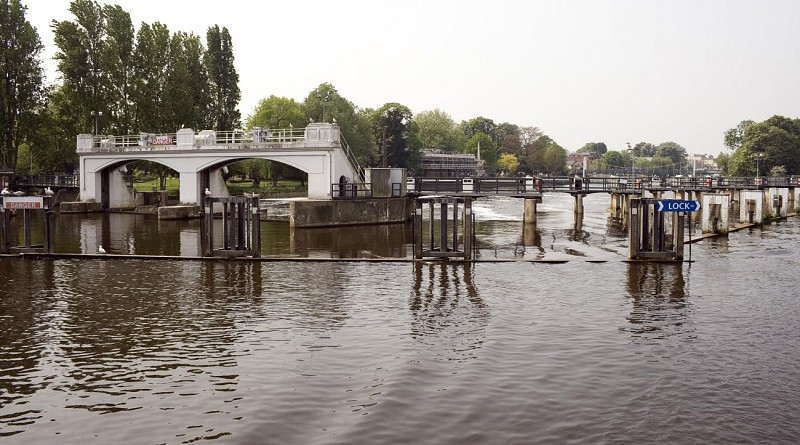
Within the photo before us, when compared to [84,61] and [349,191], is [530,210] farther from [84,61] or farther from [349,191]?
[84,61]

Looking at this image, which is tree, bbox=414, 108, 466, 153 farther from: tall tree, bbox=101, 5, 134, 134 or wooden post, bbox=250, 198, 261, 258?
wooden post, bbox=250, 198, 261, 258

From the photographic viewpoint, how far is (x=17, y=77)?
6775 centimetres

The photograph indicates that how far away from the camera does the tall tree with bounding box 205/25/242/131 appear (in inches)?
3209

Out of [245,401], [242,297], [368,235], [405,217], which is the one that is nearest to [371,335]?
[245,401]

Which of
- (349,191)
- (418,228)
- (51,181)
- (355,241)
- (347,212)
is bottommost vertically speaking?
(355,241)

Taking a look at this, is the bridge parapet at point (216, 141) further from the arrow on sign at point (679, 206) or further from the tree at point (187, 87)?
the arrow on sign at point (679, 206)

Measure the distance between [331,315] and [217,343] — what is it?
3936mm

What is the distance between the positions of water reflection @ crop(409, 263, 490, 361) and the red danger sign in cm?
1594

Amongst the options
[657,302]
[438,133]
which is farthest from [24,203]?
[438,133]

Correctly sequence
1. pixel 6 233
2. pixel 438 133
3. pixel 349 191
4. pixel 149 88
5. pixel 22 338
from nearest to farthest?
pixel 22 338 → pixel 6 233 → pixel 349 191 → pixel 149 88 → pixel 438 133

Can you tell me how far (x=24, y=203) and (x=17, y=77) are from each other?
44133mm

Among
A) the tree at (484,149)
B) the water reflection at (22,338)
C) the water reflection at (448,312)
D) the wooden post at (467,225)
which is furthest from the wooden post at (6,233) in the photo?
the tree at (484,149)

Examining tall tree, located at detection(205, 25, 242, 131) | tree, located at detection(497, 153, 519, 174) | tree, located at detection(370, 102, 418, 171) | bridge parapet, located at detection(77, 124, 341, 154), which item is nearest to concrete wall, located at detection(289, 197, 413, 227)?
bridge parapet, located at detection(77, 124, 341, 154)

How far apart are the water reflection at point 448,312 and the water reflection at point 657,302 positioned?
13.2ft
